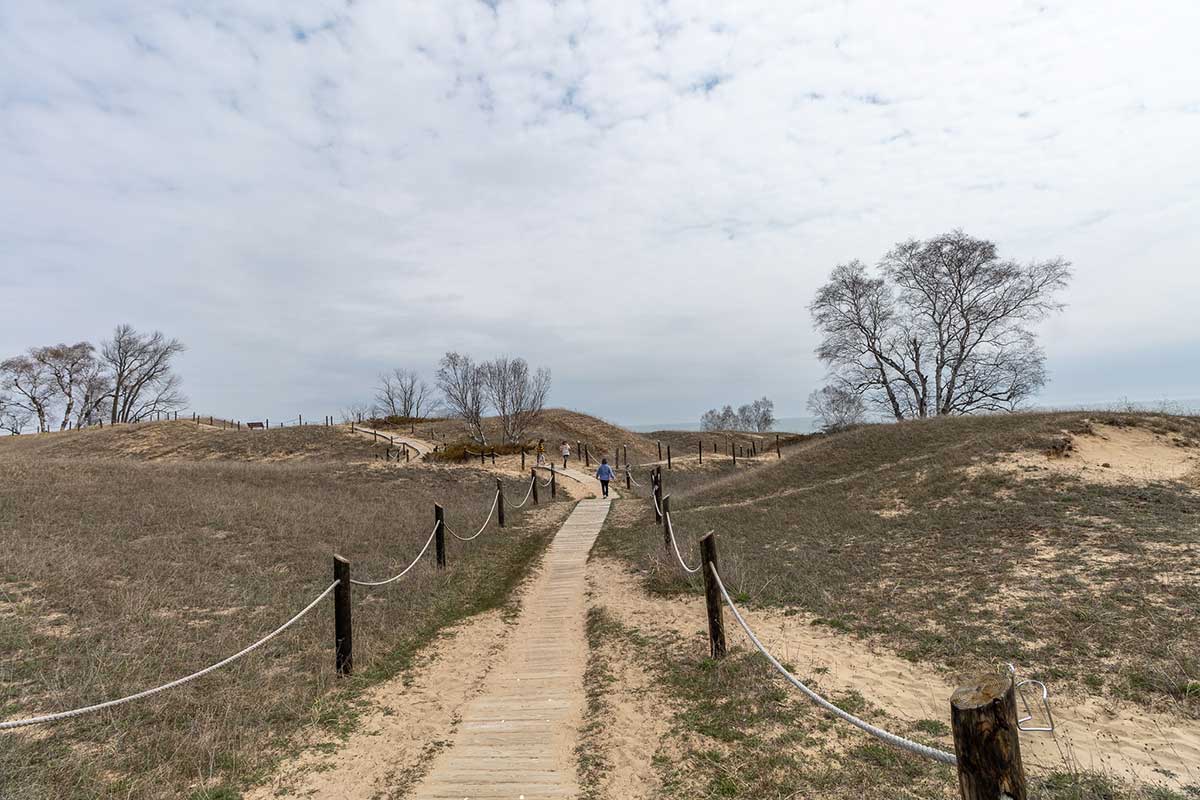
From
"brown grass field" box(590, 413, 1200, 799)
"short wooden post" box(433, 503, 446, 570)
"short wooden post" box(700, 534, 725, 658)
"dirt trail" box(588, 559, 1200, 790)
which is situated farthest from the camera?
"short wooden post" box(433, 503, 446, 570)

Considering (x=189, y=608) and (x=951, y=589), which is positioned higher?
(x=189, y=608)

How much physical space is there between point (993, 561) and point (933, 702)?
4.93 metres

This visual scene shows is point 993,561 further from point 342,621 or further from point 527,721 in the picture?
point 342,621

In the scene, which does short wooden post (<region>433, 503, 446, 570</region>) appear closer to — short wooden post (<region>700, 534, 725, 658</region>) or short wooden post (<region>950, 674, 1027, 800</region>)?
short wooden post (<region>700, 534, 725, 658</region>)

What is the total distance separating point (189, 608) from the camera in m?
7.76

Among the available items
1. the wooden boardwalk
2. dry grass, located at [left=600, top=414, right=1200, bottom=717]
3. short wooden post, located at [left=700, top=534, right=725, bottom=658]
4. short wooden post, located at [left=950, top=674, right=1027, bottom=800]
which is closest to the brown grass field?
dry grass, located at [left=600, top=414, right=1200, bottom=717]

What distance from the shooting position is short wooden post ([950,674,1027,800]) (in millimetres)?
2330

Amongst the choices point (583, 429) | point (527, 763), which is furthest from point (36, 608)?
point (583, 429)

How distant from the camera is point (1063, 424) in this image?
16562 mm

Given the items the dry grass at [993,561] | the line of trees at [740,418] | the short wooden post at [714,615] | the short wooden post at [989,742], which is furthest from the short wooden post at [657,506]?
the line of trees at [740,418]

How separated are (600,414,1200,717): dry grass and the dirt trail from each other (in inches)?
12.5

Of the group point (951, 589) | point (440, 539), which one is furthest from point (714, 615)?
point (440, 539)

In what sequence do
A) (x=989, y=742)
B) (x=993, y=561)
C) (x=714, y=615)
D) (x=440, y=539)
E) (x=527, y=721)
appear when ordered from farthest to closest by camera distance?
(x=440, y=539) < (x=993, y=561) < (x=714, y=615) < (x=527, y=721) < (x=989, y=742)

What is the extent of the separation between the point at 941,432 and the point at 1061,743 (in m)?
18.8
